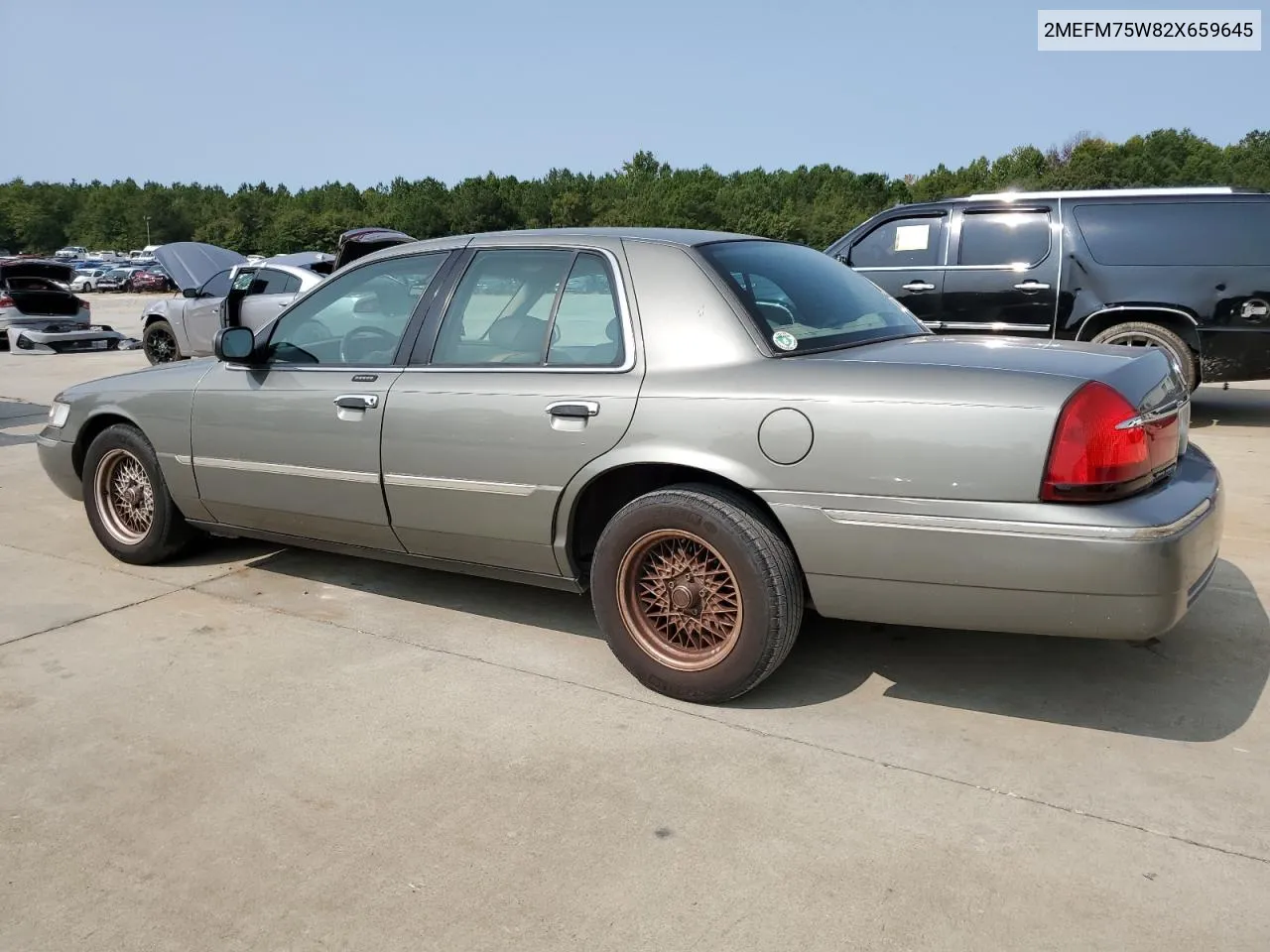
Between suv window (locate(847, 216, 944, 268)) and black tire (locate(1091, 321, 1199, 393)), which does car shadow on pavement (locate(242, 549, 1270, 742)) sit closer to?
black tire (locate(1091, 321, 1199, 393))

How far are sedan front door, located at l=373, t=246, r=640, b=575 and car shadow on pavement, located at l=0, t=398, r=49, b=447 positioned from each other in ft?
20.5

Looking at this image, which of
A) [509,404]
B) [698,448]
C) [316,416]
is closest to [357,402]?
[316,416]

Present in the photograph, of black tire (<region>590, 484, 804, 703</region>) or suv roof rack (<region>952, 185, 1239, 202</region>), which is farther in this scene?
suv roof rack (<region>952, 185, 1239, 202</region>)

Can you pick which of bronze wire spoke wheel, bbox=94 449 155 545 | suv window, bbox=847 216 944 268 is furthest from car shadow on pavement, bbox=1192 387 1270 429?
bronze wire spoke wheel, bbox=94 449 155 545

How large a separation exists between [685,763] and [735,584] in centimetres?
58

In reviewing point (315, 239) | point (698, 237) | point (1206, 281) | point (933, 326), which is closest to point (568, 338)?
point (698, 237)

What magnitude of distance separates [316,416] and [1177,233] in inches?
272

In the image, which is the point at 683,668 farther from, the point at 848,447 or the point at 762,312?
the point at 762,312

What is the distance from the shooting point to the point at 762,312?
11.6 feet

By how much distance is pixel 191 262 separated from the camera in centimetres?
1232

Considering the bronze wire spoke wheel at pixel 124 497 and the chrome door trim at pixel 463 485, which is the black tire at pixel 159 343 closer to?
the bronze wire spoke wheel at pixel 124 497

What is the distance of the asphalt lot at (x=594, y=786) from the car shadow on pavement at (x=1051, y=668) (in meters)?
0.02

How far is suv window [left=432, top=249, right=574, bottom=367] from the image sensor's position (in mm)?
3852

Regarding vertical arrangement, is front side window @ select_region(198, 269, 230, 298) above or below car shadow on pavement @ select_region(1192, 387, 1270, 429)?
above
